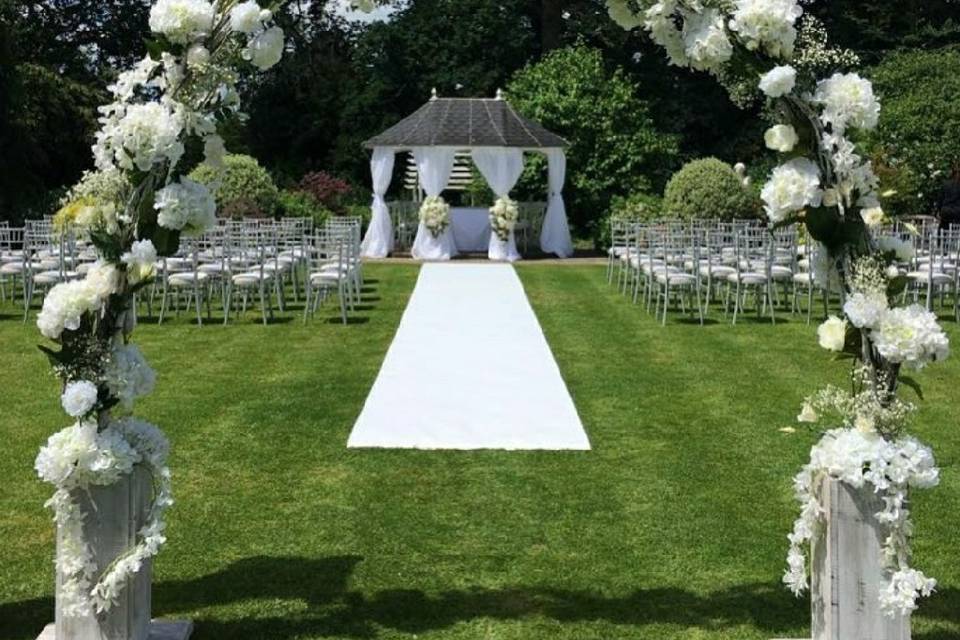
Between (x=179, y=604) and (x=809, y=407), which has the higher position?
(x=809, y=407)

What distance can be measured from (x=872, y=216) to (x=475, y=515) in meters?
2.72

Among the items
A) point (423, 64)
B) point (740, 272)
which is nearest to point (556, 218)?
point (423, 64)

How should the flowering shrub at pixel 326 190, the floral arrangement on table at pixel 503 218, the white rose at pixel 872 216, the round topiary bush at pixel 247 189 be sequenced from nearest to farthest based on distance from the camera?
the white rose at pixel 872 216
the round topiary bush at pixel 247 189
the floral arrangement on table at pixel 503 218
the flowering shrub at pixel 326 190

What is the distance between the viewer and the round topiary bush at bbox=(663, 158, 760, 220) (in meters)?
23.8

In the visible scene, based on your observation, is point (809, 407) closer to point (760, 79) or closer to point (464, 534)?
point (760, 79)

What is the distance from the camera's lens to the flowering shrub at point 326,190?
1098 inches

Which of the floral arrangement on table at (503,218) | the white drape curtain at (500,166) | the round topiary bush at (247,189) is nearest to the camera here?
the round topiary bush at (247,189)

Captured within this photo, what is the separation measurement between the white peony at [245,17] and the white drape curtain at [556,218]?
20.8 meters

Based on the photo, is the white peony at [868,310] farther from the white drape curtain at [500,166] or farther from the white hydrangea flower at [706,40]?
the white drape curtain at [500,166]

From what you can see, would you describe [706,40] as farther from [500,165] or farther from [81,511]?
[500,165]

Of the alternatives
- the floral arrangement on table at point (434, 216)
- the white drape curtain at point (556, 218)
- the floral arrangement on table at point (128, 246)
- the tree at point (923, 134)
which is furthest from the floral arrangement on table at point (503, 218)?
the floral arrangement on table at point (128, 246)

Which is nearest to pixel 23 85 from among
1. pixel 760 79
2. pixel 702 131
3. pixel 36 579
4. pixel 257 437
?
pixel 702 131

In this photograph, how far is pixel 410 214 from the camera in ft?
82.8

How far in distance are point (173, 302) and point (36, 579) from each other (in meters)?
11.1
